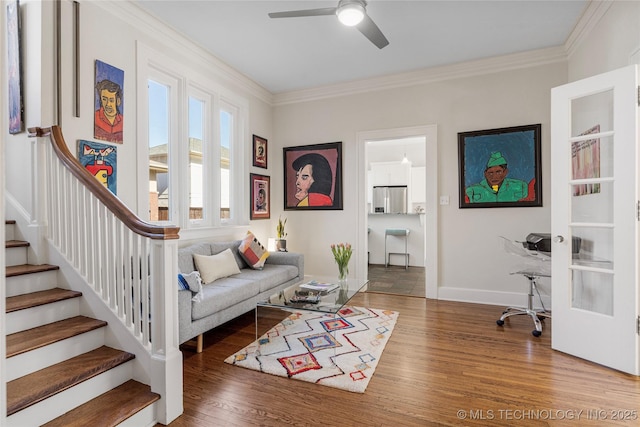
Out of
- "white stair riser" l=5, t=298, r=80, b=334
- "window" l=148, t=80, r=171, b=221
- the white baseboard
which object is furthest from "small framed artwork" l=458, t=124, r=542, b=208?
"white stair riser" l=5, t=298, r=80, b=334

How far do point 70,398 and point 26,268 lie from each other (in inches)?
40.5

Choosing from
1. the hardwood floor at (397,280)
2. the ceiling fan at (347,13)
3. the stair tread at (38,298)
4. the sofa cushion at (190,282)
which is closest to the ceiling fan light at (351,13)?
the ceiling fan at (347,13)

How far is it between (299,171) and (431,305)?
270 centimetres

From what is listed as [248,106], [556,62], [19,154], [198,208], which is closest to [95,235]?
[19,154]

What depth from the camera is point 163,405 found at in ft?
5.91

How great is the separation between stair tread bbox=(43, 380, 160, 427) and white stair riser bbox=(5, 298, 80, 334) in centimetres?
62

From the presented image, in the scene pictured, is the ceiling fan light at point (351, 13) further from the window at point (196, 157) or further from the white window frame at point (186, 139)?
the window at point (196, 157)

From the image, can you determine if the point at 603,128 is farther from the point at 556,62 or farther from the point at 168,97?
the point at 168,97

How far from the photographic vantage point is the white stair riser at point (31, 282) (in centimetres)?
203

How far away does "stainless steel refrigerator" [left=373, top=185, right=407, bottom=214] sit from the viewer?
7168 millimetres

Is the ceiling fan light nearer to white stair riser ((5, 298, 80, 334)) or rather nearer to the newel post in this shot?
the newel post

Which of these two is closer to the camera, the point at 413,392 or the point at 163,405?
the point at 163,405

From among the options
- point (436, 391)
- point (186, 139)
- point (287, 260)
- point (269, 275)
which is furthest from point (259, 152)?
point (436, 391)

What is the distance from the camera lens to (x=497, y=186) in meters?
4.00
